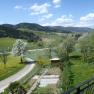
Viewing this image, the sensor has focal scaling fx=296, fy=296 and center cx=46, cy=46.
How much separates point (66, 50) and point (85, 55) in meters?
8.93

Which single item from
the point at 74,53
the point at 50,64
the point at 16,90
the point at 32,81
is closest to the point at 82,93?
the point at 16,90

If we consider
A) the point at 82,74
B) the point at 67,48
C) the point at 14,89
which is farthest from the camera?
the point at 67,48

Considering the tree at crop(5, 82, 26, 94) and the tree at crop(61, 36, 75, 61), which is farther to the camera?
the tree at crop(61, 36, 75, 61)

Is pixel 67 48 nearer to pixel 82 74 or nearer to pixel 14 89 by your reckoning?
pixel 82 74

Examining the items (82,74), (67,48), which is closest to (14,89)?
(82,74)

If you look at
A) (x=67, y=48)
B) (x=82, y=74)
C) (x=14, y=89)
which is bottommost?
(x=82, y=74)

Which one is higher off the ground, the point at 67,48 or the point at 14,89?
the point at 67,48

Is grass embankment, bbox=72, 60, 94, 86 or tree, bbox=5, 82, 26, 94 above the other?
tree, bbox=5, 82, 26, 94

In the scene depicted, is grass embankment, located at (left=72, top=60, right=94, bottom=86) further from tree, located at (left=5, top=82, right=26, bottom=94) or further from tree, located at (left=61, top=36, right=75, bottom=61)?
tree, located at (left=61, top=36, right=75, bottom=61)

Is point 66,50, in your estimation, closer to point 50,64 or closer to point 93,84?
point 50,64

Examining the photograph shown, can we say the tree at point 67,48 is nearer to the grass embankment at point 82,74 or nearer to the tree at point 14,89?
the grass embankment at point 82,74

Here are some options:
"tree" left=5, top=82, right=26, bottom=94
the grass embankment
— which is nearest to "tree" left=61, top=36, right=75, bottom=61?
the grass embankment

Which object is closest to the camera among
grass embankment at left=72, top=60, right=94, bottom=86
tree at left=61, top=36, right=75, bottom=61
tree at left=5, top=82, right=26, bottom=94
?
tree at left=5, top=82, right=26, bottom=94

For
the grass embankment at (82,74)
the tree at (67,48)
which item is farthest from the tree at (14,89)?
the tree at (67,48)
